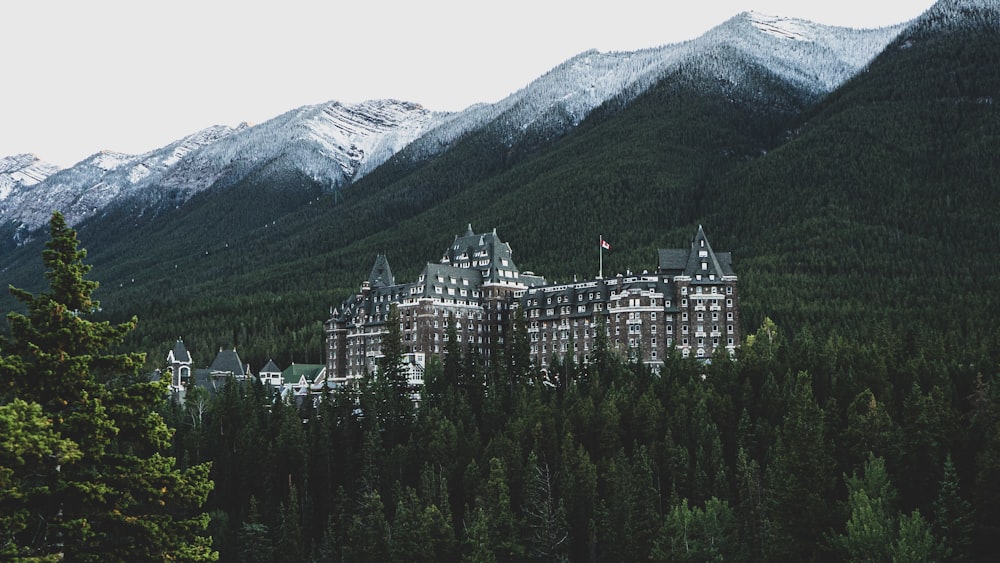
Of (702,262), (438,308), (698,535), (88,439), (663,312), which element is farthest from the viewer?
(438,308)

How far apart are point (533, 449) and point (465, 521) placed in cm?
1431

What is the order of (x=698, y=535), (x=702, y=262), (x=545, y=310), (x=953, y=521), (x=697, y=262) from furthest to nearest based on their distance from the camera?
1. (x=545, y=310)
2. (x=697, y=262)
3. (x=702, y=262)
4. (x=698, y=535)
5. (x=953, y=521)

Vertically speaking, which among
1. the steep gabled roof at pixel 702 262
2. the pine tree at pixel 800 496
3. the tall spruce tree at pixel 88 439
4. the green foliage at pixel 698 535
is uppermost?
the steep gabled roof at pixel 702 262

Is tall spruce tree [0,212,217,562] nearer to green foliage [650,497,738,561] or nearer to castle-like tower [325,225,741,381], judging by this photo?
green foliage [650,497,738,561]

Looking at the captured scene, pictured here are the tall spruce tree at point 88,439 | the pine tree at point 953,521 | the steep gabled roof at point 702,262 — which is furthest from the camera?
the steep gabled roof at point 702,262

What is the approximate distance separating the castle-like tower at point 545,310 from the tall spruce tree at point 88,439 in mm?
121222

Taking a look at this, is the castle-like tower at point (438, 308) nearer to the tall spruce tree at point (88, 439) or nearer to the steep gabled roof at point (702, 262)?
the steep gabled roof at point (702, 262)

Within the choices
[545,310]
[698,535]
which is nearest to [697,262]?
[545,310]

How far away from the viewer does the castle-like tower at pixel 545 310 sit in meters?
158

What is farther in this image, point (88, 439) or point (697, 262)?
point (697, 262)

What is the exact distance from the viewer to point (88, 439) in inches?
1189

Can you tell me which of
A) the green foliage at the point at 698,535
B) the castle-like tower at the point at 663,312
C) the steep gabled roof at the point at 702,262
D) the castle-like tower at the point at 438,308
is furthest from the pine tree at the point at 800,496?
the castle-like tower at the point at 438,308

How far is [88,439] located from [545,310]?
140 m

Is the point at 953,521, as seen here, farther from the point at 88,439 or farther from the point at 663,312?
the point at 663,312
